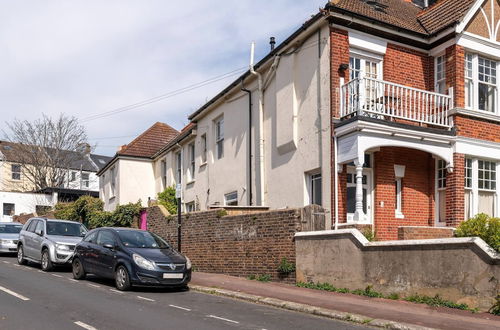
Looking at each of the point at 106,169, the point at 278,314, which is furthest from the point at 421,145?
the point at 106,169

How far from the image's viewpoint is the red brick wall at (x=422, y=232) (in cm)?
1350

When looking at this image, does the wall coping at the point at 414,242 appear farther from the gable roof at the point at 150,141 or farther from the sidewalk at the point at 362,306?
the gable roof at the point at 150,141

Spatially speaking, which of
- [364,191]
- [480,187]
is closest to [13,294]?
[364,191]

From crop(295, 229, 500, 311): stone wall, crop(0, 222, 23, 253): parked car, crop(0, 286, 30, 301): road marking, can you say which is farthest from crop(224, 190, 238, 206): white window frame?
crop(0, 286, 30, 301): road marking

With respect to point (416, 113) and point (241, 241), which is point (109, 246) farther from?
point (416, 113)

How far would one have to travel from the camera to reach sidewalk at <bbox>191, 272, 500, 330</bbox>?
909 centimetres

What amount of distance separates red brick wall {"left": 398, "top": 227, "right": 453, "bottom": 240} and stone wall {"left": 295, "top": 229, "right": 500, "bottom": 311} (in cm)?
169

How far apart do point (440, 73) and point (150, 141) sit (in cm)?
2054

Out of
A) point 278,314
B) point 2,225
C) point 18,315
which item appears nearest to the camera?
point 18,315

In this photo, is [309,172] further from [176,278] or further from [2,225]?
[2,225]

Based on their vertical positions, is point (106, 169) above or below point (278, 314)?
above

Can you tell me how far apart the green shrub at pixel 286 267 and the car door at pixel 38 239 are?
8267mm

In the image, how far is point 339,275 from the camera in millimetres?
12688

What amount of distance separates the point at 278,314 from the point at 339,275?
288cm
